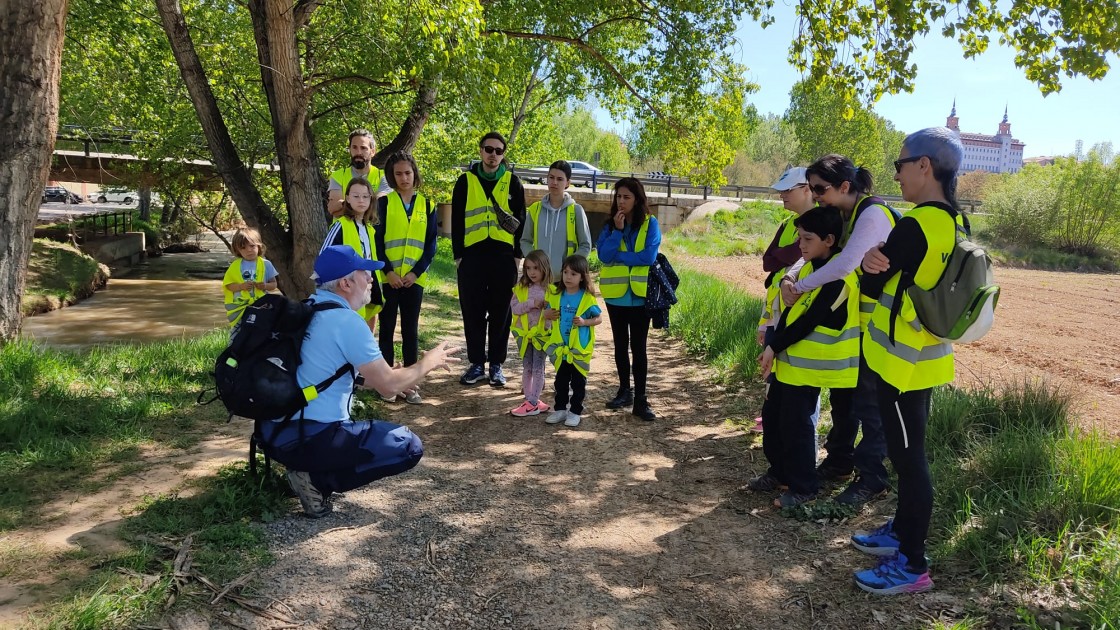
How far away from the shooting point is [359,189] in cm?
515

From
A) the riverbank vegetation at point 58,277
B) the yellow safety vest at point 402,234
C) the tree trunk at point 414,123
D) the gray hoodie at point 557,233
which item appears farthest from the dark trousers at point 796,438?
the riverbank vegetation at point 58,277

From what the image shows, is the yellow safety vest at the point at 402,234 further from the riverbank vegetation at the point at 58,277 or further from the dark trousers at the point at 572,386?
the riverbank vegetation at the point at 58,277

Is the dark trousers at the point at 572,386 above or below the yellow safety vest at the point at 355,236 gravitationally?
below

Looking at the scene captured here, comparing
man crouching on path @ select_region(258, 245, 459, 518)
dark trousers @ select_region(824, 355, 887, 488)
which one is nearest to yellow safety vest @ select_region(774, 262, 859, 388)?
dark trousers @ select_region(824, 355, 887, 488)

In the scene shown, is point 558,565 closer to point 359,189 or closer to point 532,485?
point 532,485

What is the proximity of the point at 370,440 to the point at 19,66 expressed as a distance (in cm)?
440

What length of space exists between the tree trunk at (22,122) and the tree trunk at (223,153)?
A: 3.72 feet

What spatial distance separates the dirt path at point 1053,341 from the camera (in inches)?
293

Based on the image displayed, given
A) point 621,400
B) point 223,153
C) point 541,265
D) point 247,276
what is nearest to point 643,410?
point 621,400

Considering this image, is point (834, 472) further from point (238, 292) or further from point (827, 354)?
point (238, 292)

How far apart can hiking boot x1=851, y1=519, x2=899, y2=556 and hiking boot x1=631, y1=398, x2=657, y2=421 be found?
2.35 metres

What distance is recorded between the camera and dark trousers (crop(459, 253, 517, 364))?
6.24 m

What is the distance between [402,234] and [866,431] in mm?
3636

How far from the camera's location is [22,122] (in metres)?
5.45
